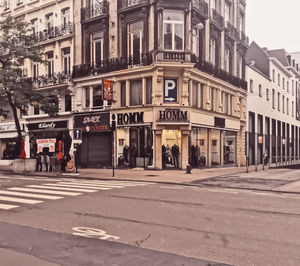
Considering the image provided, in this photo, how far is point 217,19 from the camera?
1181 inches

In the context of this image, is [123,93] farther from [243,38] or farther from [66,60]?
[243,38]

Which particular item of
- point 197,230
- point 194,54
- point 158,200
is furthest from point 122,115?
point 197,230

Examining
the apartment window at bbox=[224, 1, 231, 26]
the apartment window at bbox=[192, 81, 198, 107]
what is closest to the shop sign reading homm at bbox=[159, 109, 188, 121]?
the apartment window at bbox=[192, 81, 198, 107]

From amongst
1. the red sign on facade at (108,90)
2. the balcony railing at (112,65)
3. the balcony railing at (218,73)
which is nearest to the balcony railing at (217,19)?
the balcony railing at (218,73)

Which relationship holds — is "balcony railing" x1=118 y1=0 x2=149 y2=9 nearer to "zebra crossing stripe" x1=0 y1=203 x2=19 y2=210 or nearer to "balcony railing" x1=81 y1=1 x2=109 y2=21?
"balcony railing" x1=81 y1=1 x2=109 y2=21

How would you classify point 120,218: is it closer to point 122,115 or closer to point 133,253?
point 133,253

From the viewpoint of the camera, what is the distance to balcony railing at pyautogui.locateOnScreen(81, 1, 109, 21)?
90.3 feet

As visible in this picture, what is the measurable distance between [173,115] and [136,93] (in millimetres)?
3657

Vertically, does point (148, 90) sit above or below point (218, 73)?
below

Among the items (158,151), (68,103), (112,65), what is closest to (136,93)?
(112,65)

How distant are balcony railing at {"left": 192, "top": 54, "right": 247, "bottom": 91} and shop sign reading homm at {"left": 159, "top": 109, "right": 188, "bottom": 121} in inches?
161

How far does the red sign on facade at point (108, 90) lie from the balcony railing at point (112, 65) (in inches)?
60.7

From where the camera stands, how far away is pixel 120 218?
7.95 metres

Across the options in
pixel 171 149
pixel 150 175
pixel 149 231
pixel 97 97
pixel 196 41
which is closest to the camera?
pixel 149 231
